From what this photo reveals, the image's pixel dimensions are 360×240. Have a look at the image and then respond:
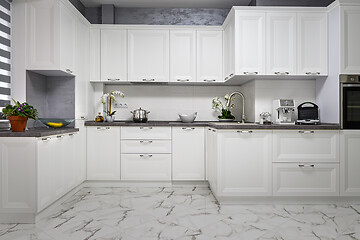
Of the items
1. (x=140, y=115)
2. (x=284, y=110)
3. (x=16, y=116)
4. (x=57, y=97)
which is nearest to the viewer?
(x=16, y=116)

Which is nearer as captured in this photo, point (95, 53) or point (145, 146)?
point (145, 146)

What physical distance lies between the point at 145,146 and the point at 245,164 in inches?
57.3

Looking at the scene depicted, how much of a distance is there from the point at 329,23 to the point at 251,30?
3.19 feet

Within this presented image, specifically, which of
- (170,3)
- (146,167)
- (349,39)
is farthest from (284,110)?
(170,3)

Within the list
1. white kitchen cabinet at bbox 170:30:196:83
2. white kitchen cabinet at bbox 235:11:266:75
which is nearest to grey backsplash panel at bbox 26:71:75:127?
white kitchen cabinet at bbox 170:30:196:83

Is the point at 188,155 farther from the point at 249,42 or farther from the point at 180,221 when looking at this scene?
the point at 249,42

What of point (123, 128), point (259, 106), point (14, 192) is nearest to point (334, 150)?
point (259, 106)

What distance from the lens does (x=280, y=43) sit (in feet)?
11.3

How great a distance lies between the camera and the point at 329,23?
3430 millimetres

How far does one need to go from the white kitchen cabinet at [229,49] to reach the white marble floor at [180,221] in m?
1.69

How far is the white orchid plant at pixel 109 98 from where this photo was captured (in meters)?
4.19

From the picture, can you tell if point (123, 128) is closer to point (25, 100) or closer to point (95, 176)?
point (95, 176)

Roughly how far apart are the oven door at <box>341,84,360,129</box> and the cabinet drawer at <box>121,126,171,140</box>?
7.13 ft

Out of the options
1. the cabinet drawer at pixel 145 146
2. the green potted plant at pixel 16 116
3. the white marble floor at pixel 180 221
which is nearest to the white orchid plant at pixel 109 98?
the cabinet drawer at pixel 145 146
